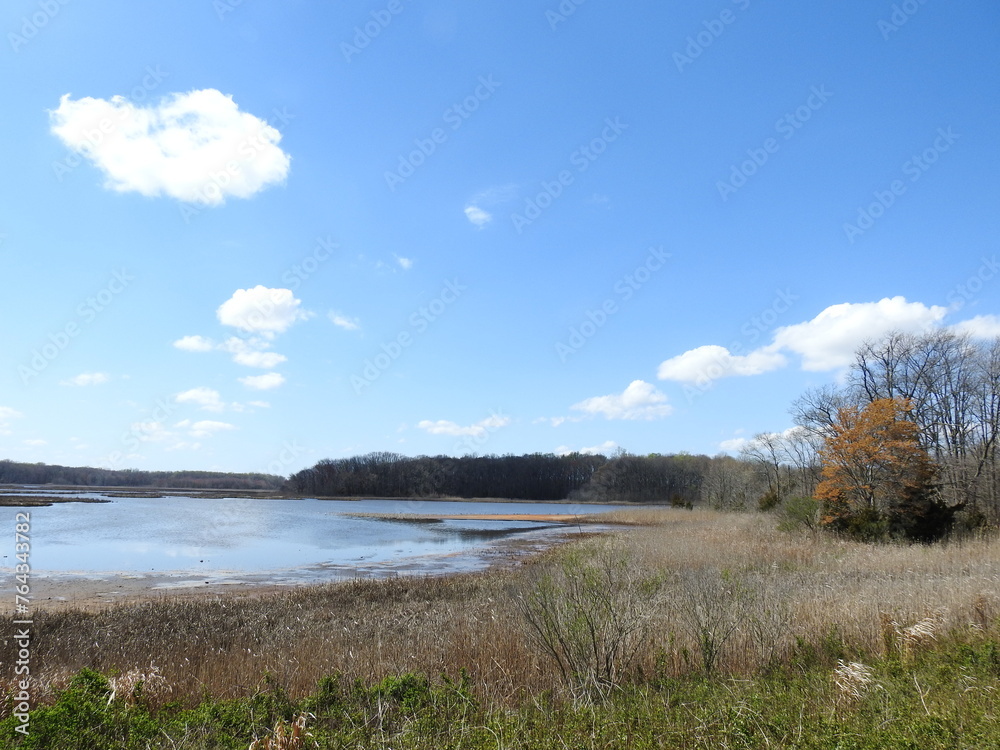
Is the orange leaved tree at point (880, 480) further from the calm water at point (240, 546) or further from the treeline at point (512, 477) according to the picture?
the treeline at point (512, 477)

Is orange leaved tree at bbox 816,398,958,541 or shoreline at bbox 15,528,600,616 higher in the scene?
orange leaved tree at bbox 816,398,958,541

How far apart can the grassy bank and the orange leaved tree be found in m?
11.7

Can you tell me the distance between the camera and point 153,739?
4.94 metres

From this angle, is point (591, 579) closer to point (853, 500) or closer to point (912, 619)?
point (912, 619)

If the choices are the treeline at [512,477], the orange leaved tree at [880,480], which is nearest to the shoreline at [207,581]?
the orange leaved tree at [880,480]

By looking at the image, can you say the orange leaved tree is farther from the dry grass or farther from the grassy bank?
the grassy bank

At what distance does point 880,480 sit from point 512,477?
11089 centimetres

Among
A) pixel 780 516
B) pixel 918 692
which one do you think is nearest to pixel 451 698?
pixel 918 692

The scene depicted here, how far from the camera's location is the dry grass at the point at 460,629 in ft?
23.5

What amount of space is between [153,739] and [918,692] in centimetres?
635

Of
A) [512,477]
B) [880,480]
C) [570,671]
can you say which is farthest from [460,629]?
[512,477]

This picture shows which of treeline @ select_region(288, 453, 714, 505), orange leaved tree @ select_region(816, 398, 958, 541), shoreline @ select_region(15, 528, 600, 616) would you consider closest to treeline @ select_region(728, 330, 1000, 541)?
orange leaved tree @ select_region(816, 398, 958, 541)

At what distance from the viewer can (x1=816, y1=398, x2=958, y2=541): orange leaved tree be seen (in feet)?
73.2

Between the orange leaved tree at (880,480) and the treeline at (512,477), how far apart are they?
3369 inches
